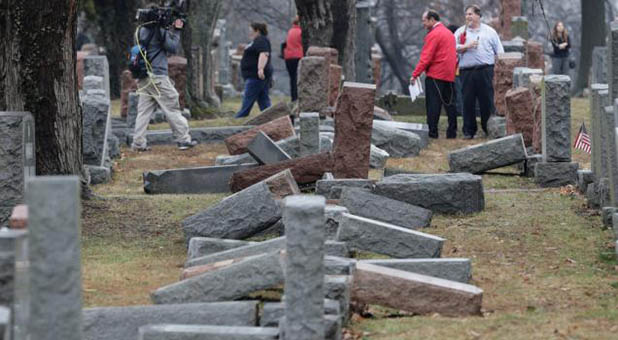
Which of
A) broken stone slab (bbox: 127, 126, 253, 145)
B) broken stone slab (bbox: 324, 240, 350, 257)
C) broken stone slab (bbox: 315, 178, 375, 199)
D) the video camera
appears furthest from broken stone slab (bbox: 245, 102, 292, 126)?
broken stone slab (bbox: 324, 240, 350, 257)

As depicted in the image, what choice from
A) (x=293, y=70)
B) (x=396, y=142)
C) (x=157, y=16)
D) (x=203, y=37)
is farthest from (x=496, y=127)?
(x=203, y=37)

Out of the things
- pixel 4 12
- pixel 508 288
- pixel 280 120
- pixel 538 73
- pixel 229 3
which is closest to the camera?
pixel 508 288

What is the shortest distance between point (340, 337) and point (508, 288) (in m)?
1.93

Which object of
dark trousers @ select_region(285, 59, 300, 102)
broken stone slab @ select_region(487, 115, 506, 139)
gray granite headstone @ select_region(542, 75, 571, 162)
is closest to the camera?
gray granite headstone @ select_region(542, 75, 571, 162)

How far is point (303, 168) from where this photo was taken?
39.9 feet

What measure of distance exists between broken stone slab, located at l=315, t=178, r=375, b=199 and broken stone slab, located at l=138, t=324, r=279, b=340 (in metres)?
4.68

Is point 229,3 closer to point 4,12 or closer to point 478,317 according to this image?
point 4,12

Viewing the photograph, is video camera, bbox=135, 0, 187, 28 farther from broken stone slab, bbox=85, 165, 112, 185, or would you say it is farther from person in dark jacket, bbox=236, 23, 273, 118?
person in dark jacket, bbox=236, 23, 273, 118

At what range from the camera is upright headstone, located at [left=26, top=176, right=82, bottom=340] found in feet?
17.7

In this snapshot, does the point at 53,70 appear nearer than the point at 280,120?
Yes

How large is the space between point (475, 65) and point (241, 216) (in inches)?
351

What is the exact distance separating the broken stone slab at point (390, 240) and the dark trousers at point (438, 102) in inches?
361

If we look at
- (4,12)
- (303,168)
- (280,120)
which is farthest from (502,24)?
(4,12)

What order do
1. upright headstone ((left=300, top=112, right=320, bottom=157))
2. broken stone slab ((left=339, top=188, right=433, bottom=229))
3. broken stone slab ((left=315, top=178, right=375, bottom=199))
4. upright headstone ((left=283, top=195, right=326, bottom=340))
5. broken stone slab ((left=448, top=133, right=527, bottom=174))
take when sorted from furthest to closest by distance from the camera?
broken stone slab ((left=448, top=133, right=527, bottom=174)) → upright headstone ((left=300, top=112, right=320, bottom=157)) → broken stone slab ((left=315, top=178, right=375, bottom=199)) → broken stone slab ((left=339, top=188, right=433, bottom=229)) → upright headstone ((left=283, top=195, right=326, bottom=340))
